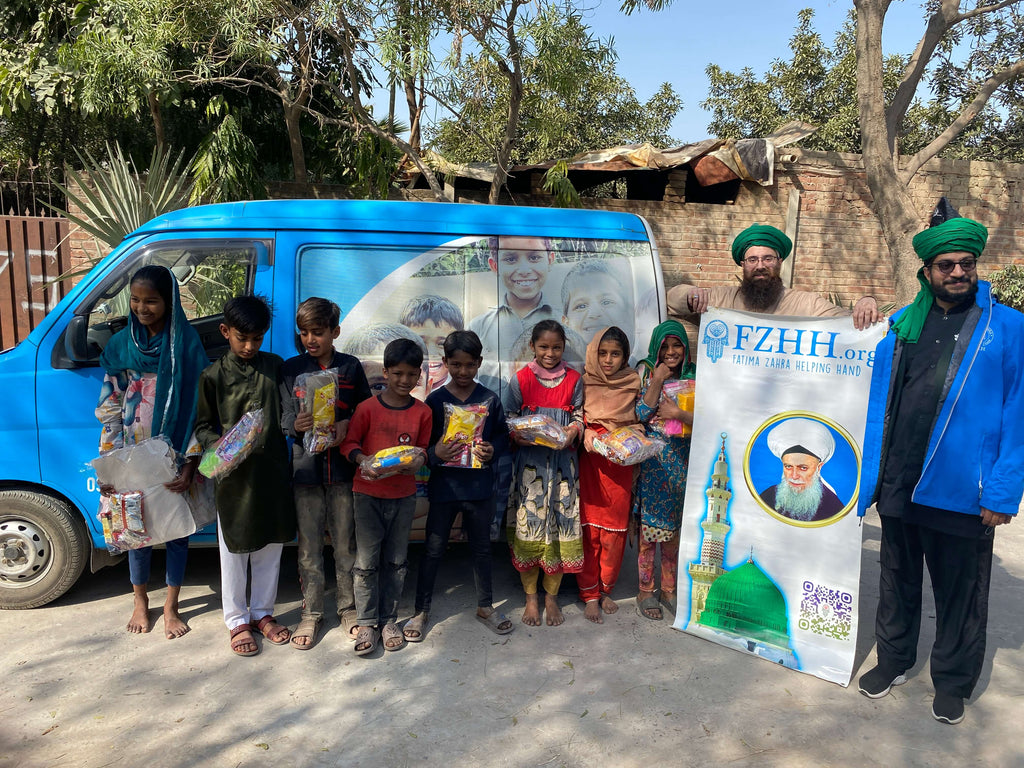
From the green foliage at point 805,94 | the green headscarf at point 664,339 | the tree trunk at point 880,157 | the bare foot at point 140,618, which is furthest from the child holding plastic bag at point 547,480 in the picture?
the green foliage at point 805,94

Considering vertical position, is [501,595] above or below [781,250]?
below

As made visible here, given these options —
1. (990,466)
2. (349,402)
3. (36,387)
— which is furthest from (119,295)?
(990,466)

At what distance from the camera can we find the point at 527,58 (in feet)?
23.2

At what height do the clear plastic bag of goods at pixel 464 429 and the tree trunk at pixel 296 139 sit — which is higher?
the tree trunk at pixel 296 139

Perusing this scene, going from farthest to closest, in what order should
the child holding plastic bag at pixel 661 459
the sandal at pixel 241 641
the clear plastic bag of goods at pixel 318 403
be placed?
the child holding plastic bag at pixel 661 459, the sandal at pixel 241 641, the clear plastic bag of goods at pixel 318 403

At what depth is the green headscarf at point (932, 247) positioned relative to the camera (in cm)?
283

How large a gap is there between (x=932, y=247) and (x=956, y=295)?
0.72 feet

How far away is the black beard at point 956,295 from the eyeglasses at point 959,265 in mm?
58

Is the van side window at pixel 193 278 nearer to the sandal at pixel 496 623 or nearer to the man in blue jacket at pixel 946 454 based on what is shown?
the sandal at pixel 496 623

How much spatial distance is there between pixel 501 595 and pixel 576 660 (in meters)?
0.80

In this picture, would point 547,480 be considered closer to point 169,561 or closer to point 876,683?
point 876,683

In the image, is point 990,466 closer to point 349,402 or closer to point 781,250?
point 781,250

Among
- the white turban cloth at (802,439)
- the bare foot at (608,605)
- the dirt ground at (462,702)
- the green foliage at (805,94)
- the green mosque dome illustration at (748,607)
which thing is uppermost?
the green foliage at (805,94)

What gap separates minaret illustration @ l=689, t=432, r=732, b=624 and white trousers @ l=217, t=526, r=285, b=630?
2118 millimetres
